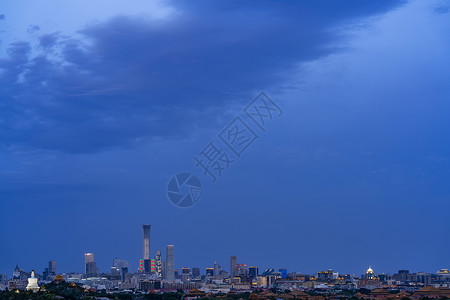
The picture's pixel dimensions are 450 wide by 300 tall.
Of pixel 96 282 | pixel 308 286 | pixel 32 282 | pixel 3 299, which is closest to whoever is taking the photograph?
pixel 3 299

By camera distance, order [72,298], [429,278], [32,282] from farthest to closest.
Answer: [429,278], [32,282], [72,298]

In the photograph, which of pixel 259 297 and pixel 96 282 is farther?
pixel 96 282

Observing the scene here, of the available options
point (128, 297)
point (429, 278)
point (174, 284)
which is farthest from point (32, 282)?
point (429, 278)

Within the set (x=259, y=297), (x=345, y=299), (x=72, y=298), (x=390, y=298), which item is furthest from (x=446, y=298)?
(x=72, y=298)

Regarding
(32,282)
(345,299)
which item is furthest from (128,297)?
(345,299)

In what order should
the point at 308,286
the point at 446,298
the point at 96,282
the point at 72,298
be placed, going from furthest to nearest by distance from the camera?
the point at 96,282 < the point at 308,286 < the point at 446,298 < the point at 72,298

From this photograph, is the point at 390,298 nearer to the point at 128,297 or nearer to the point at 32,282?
the point at 128,297

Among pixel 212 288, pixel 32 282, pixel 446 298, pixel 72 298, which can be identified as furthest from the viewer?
pixel 212 288

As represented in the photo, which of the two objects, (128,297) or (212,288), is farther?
(212,288)

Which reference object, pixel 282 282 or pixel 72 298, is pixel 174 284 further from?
pixel 72 298
